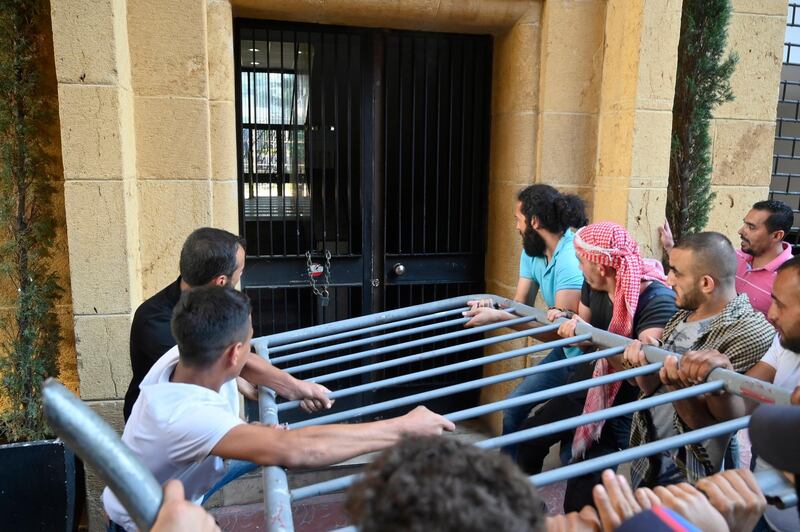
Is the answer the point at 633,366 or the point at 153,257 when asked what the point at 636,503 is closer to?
the point at 633,366

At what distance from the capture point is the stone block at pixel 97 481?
3529 millimetres

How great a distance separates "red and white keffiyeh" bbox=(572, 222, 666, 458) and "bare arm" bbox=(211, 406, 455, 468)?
1.31 metres

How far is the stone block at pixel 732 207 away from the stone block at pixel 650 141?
888mm

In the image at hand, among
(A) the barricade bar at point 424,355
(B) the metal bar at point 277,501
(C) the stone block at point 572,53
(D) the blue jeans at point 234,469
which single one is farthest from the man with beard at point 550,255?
(B) the metal bar at point 277,501

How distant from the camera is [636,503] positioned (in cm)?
112

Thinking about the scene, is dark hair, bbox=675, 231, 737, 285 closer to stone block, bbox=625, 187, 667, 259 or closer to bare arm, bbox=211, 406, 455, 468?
bare arm, bbox=211, 406, 455, 468

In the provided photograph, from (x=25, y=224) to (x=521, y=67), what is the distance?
3330mm

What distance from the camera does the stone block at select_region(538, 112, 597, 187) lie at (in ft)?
13.7

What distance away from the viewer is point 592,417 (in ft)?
5.00

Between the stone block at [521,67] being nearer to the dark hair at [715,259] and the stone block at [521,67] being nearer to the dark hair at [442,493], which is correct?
the dark hair at [715,259]

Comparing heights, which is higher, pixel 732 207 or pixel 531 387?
pixel 732 207

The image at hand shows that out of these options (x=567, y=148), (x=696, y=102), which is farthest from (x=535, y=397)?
(x=696, y=102)

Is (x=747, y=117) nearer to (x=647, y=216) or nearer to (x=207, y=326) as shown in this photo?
(x=647, y=216)

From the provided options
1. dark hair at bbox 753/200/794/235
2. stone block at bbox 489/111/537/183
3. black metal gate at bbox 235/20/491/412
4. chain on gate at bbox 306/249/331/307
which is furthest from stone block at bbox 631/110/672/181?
chain on gate at bbox 306/249/331/307
